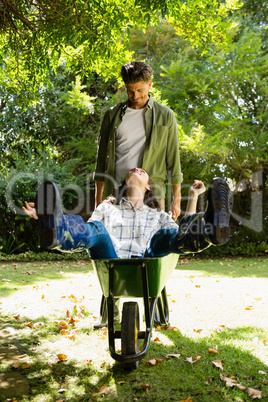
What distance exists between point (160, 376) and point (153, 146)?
5.46 feet

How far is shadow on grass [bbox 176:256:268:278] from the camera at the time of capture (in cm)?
748

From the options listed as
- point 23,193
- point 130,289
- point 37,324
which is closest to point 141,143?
point 130,289

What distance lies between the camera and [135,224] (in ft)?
9.77

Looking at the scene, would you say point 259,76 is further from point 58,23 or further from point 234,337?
point 234,337

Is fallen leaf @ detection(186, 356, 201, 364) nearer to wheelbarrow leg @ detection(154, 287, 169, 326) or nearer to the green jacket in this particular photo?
wheelbarrow leg @ detection(154, 287, 169, 326)

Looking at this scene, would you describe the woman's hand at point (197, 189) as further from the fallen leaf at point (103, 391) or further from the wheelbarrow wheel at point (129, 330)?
the fallen leaf at point (103, 391)

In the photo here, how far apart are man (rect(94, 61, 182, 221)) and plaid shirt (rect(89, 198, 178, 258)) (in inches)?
13.0

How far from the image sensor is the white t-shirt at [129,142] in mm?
3326

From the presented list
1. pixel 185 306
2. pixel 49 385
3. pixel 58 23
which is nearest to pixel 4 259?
pixel 185 306

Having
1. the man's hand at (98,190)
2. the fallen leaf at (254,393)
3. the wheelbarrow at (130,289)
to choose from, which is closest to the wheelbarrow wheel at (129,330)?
the wheelbarrow at (130,289)

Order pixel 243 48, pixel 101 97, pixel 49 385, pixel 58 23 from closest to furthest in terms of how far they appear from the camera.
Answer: pixel 49 385 < pixel 58 23 < pixel 243 48 < pixel 101 97

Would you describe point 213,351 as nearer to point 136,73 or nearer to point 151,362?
point 151,362

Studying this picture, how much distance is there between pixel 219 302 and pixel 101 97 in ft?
28.0

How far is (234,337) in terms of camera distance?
11.3 feet
